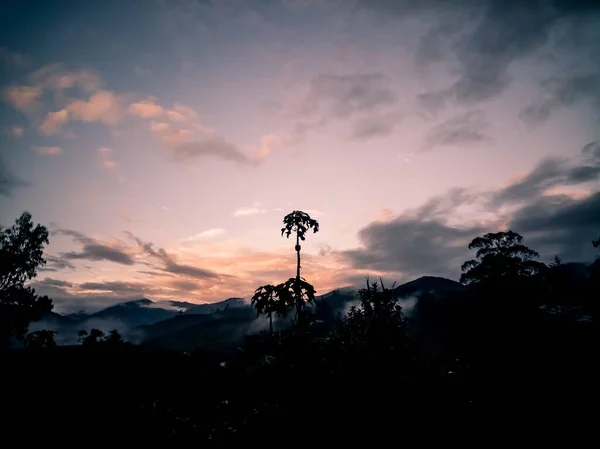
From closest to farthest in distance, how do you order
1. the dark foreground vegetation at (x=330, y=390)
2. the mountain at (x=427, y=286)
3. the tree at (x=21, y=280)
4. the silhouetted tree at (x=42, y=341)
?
the dark foreground vegetation at (x=330, y=390), the silhouetted tree at (x=42, y=341), the tree at (x=21, y=280), the mountain at (x=427, y=286)

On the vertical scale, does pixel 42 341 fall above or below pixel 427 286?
below

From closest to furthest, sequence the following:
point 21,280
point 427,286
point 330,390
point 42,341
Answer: point 330,390 → point 42,341 → point 21,280 → point 427,286

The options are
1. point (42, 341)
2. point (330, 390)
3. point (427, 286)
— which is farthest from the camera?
point (427, 286)

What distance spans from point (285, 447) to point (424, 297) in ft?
228

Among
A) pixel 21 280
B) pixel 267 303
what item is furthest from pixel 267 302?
pixel 21 280

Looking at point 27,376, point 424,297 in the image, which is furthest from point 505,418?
point 424,297

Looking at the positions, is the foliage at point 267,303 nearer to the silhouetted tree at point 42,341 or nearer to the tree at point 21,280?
the silhouetted tree at point 42,341

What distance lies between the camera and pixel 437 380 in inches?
209

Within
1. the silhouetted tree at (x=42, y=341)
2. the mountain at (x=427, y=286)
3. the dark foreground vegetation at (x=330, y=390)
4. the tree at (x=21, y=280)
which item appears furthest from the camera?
the mountain at (x=427, y=286)

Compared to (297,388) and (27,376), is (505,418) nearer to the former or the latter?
(297,388)

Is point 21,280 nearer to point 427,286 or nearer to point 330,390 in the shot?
point 330,390

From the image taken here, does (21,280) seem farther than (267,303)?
Yes

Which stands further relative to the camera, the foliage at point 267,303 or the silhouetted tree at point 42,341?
the silhouetted tree at point 42,341

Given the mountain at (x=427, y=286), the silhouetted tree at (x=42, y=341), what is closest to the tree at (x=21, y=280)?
the silhouetted tree at (x=42, y=341)
